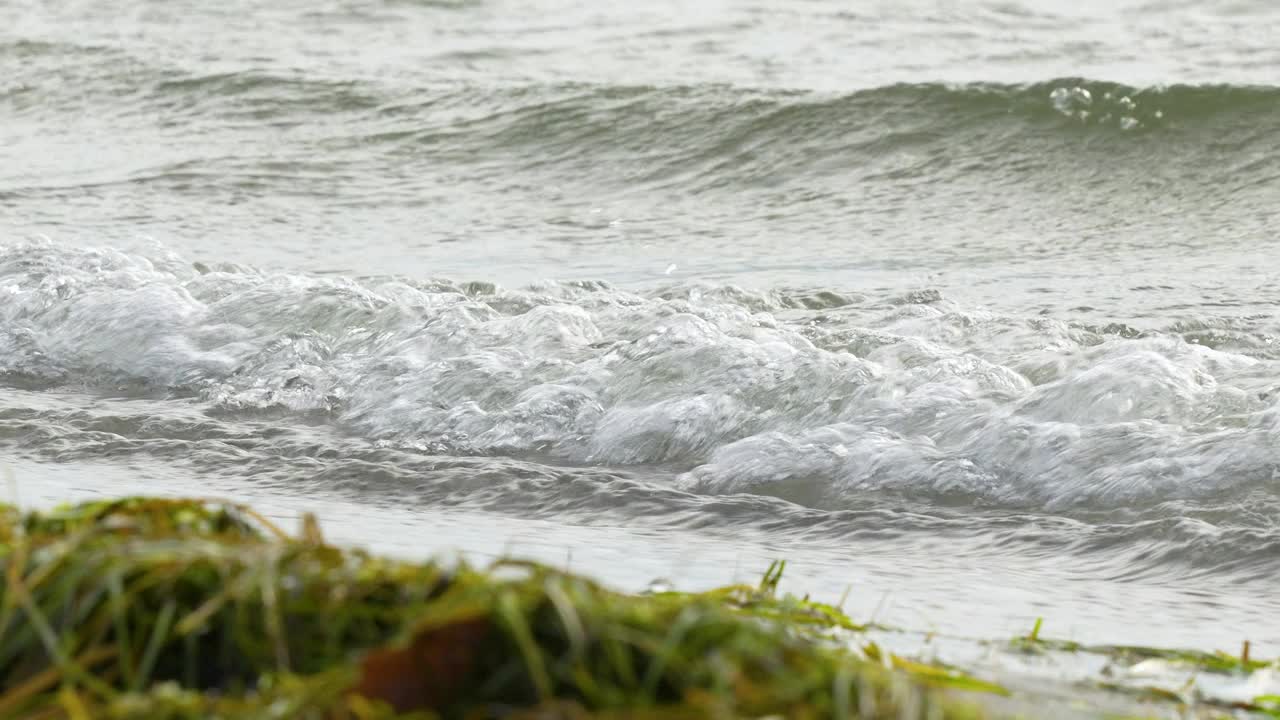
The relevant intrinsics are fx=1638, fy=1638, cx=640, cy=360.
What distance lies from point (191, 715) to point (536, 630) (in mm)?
337

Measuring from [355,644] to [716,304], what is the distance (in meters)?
4.19

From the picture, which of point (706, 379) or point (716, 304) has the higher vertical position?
point (716, 304)

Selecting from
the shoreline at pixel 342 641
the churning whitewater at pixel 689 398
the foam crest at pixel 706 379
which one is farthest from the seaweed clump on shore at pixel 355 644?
the foam crest at pixel 706 379

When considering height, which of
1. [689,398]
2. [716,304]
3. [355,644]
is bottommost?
[355,644]

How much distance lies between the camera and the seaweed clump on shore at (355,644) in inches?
60.5

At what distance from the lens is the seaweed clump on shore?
1537mm

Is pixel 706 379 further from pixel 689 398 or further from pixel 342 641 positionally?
pixel 342 641

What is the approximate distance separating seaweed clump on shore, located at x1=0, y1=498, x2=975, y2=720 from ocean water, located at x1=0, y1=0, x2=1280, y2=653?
2.63ft

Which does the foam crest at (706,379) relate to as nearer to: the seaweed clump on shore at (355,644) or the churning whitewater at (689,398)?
the churning whitewater at (689,398)

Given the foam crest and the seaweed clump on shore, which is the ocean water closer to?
the foam crest

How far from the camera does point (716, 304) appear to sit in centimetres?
585

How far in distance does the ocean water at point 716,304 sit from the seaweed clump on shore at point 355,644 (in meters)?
0.80

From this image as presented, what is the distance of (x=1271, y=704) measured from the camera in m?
2.26

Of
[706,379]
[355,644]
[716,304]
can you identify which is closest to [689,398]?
[706,379]
